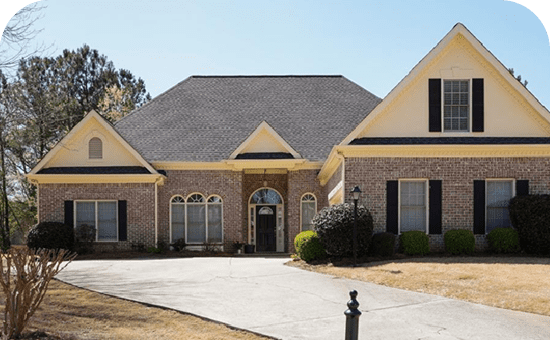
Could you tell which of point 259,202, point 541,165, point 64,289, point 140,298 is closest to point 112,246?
point 259,202

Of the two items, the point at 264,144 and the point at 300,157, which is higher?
the point at 264,144

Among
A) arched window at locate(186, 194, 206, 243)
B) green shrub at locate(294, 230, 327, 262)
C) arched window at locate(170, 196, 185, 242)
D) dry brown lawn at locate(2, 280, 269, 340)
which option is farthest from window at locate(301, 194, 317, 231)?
dry brown lawn at locate(2, 280, 269, 340)

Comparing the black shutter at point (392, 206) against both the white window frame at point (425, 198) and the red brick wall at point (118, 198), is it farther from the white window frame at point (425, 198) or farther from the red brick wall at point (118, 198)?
the red brick wall at point (118, 198)

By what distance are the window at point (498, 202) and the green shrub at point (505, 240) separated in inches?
25.2

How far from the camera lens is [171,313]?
1030cm

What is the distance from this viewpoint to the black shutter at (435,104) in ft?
62.8

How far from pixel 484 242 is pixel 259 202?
34.1 ft

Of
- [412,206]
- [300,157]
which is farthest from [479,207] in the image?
[300,157]

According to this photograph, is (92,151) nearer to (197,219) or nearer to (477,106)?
A: (197,219)

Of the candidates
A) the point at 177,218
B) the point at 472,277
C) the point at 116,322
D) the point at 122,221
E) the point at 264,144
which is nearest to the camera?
the point at 116,322

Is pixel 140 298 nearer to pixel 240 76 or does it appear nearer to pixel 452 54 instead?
pixel 452 54

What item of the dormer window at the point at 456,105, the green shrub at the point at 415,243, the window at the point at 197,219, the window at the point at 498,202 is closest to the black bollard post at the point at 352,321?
the green shrub at the point at 415,243

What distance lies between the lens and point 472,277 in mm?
13344

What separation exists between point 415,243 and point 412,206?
1.50m
